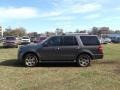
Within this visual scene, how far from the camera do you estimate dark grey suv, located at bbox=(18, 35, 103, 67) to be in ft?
53.7

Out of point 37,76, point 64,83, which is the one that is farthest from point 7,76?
point 64,83

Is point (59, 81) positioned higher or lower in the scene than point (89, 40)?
lower

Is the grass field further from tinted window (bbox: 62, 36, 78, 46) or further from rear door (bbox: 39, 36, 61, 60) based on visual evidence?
tinted window (bbox: 62, 36, 78, 46)

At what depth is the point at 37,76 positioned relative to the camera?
12469 mm

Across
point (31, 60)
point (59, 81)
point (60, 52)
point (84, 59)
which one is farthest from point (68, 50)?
point (59, 81)

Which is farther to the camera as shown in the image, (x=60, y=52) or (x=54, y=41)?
(x=54, y=41)

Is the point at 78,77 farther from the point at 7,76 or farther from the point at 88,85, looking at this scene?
the point at 7,76

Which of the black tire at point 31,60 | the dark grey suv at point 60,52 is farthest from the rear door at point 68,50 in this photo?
the black tire at point 31,60

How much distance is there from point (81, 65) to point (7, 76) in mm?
5224

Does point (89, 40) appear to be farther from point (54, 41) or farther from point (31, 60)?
point (31, 60)

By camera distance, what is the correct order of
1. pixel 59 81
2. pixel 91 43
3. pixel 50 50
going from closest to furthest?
1. pixel 59 81
2. pixel 50 50
3. pixel 91 43

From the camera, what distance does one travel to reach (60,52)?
16391mm

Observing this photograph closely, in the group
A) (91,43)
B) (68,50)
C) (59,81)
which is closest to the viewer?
(59,81)

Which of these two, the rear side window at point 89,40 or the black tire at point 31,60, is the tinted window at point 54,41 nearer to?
the black tire at point 31,60
